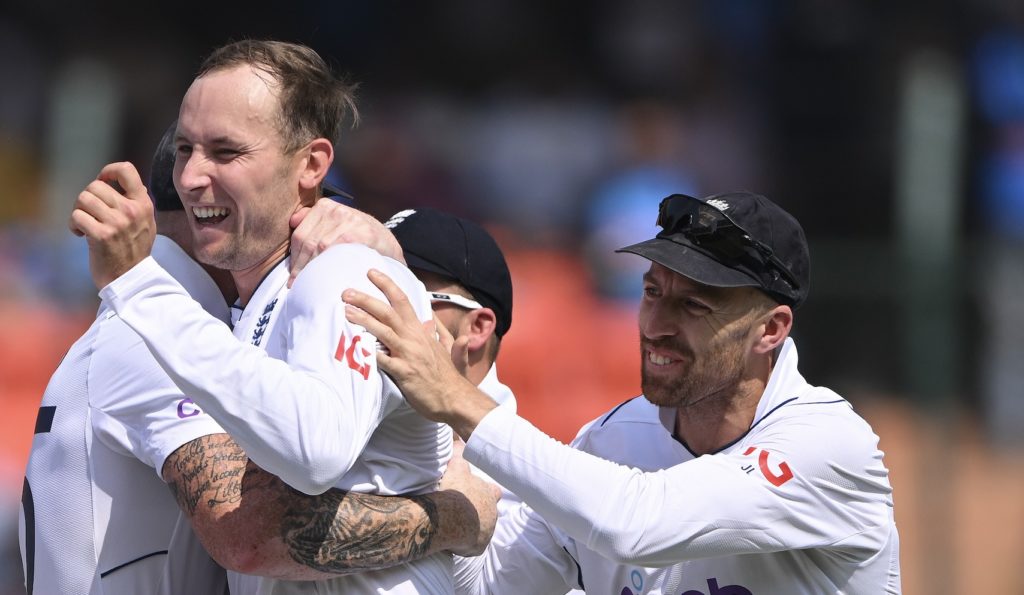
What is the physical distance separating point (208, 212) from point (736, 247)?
1.57 meters

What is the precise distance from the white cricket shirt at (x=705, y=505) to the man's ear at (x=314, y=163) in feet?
2.84

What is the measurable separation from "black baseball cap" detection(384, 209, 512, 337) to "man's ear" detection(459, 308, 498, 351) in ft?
0.14

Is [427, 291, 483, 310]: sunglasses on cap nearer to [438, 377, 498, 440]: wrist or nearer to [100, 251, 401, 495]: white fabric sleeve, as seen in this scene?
[438, 377, 498, 440]: wrist

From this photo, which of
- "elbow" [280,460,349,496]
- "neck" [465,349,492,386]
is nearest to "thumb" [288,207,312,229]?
"elbow" [280,460,349,496]

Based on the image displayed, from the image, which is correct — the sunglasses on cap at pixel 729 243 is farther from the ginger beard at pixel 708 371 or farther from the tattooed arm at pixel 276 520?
the tattooed arm at pixel 276 520

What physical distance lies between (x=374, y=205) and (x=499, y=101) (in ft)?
7.50

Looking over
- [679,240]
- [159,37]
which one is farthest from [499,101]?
[679,240]

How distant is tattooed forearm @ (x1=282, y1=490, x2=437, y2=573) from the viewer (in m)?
3.39

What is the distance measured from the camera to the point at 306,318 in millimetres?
3400

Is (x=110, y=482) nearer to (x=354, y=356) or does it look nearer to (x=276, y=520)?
(x=276, y=520)

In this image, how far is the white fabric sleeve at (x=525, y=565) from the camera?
4.51 m

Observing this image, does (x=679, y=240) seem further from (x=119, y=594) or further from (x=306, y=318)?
(x=119, y=594)

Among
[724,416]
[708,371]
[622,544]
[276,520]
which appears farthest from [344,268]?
[724,416]

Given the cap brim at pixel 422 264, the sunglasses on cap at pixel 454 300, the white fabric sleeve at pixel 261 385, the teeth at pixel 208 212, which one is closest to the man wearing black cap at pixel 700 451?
the white fabric sleeve at pixel 261 385
